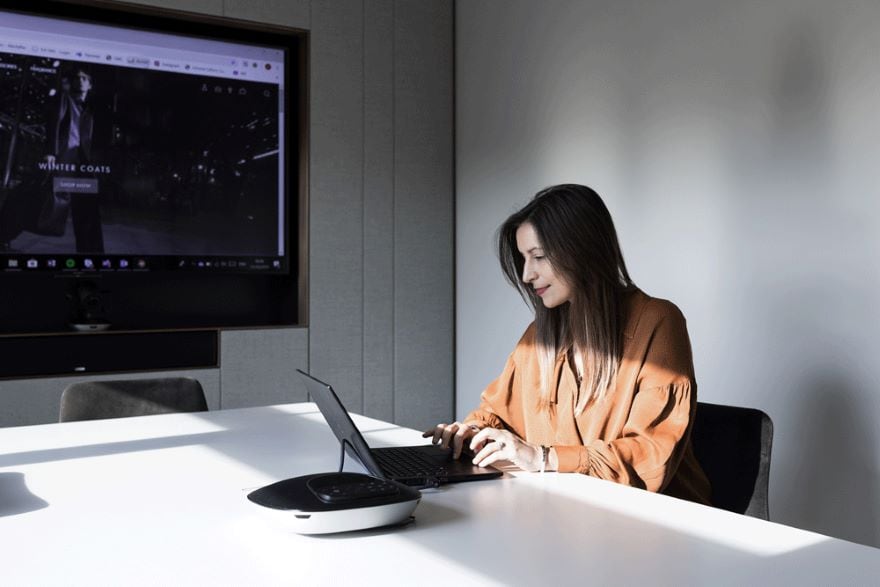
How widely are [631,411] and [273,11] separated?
10.3 feet

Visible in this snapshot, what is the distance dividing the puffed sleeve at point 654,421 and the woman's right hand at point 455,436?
20 cm

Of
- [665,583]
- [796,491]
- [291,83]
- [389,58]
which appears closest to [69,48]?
[291,83]

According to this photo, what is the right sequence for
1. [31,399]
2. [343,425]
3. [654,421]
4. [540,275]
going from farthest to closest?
[31,399] → [540,275] → [654,421] → [343,425]

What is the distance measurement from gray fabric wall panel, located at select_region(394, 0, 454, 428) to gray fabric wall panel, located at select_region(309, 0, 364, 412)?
23 centimetres

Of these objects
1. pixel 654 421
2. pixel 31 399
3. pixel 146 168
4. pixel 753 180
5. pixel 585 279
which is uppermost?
pixel 146 168

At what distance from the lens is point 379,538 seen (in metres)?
1.26

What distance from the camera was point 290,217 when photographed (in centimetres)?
446

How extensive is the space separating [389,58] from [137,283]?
5.56 feet

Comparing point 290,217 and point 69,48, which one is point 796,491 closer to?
point 290,217

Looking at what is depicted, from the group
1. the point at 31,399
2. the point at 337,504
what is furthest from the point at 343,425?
the point at 31,399

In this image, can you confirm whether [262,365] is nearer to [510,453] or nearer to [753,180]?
[753,180]

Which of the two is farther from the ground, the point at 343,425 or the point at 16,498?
the point at 343,425

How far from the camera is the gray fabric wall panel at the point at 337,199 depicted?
4.43 metres

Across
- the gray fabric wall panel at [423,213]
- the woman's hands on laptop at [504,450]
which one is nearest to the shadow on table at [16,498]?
the woman's hands on laptop at [504,450]
